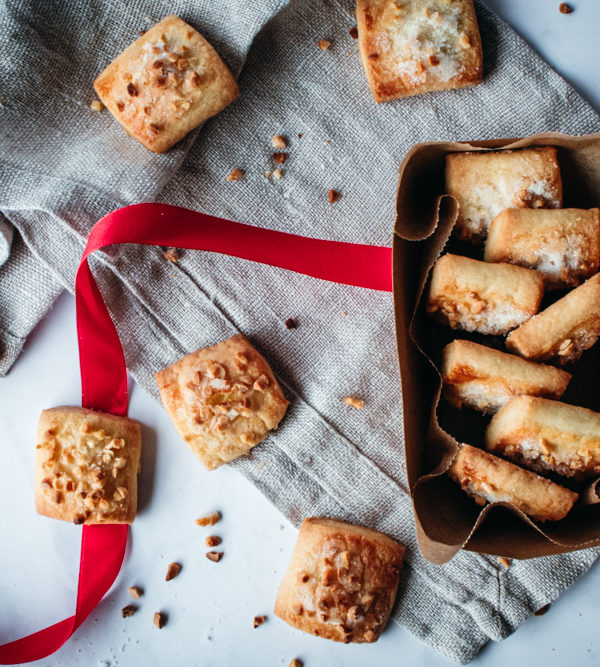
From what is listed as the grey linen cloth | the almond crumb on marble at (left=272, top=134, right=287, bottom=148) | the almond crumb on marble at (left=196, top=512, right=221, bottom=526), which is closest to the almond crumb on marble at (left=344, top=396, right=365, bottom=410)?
the grey linen cloth

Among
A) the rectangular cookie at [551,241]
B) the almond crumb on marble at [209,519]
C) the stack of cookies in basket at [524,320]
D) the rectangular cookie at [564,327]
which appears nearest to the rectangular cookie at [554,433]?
the stack of cookies in basket at [524,320]

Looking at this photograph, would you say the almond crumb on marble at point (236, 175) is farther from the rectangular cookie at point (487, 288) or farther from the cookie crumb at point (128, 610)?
the cookie crumb at point (128, 610)

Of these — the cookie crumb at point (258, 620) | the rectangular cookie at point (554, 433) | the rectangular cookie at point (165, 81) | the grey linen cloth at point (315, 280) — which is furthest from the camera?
the cookie crumb at point (258, 620)

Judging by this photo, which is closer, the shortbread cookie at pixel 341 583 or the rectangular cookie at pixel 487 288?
the rectangular cookie at pixel 487 288

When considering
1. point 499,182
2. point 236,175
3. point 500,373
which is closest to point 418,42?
point 499,182

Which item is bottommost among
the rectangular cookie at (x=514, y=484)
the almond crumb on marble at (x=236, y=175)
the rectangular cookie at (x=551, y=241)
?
the rectangular cookie at (x=514, y=484)
